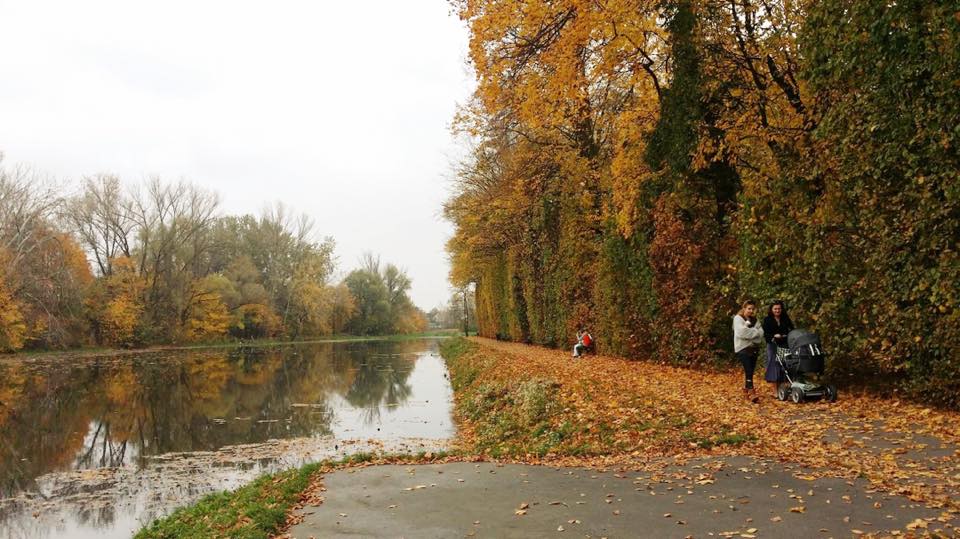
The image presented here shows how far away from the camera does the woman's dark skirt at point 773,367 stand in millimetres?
10297

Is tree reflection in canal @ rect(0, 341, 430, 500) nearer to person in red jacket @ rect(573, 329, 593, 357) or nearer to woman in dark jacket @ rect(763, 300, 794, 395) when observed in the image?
person in red jacket @ rect(573, 329, 593, 357)

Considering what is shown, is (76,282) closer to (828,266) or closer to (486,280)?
(486,280)

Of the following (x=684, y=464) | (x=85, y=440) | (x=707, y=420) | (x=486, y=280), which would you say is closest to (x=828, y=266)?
(x=707, y=420)

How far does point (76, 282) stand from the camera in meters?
50.8

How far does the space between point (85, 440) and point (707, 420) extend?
44.0ft

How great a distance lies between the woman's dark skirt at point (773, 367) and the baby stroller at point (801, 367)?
84 mm

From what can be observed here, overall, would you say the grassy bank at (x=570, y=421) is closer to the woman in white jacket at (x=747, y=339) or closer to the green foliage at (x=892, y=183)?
the woman in white jacket at (x=747, y=339)

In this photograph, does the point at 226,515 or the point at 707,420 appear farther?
the point at 707,420

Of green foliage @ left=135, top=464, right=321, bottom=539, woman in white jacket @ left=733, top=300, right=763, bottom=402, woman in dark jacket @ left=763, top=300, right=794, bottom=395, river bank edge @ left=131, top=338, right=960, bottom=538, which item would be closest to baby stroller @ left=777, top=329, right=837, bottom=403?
woman in dark jacket @ left=763, top=300, right=794, bottom=395

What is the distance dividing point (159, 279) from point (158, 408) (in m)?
44.8

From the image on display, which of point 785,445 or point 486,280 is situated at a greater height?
point 486,280

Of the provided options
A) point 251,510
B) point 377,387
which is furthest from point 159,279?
point 251,510

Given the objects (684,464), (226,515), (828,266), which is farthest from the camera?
(828,266)

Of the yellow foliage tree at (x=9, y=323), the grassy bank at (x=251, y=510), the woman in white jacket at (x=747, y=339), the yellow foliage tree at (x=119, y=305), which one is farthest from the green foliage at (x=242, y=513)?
the yellow foliage tree at (x=119, y=305)
